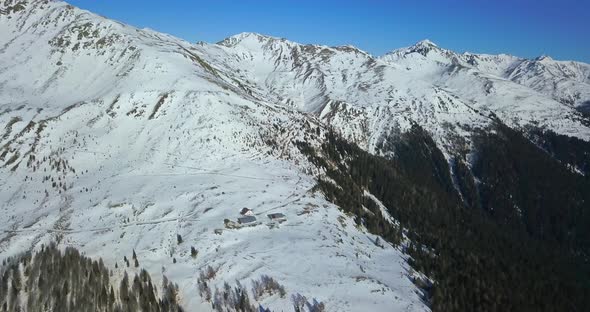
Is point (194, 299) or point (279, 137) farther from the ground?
point (279, 137)

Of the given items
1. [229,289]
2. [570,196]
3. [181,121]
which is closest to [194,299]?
[229,289]

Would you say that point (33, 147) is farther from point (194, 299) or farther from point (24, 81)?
point (194, 299)

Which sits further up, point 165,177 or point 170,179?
point 165,177

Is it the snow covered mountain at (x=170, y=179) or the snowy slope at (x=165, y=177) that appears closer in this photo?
the snow covered mountain at (x=170, y=179)

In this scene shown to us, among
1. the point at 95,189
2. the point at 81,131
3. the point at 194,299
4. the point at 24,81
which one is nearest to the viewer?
the point at 194,299

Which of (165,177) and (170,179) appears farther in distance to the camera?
(165,177)

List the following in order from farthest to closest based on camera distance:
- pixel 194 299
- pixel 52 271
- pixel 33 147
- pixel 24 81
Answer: pixel 24 81, pixel 33 147, pixel 52 271, pixel 194 299

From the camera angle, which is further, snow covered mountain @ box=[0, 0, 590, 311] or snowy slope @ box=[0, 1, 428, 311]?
snowy slope @ box=[0, 1, 428, 311]

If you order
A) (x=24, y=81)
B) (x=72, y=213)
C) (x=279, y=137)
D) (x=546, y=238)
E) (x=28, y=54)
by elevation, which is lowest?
(x=546, y=238)
